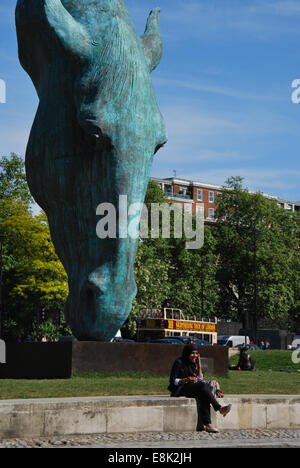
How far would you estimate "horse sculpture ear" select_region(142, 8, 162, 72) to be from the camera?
12.7m

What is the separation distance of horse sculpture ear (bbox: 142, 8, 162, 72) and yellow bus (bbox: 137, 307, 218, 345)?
1086 inches

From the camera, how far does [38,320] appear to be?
36375 mm

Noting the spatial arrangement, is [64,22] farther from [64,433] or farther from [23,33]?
[64,433]

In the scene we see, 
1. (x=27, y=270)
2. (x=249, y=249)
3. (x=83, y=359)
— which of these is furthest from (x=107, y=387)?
(x=249, y=249)

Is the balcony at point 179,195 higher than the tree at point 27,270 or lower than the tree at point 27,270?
higher

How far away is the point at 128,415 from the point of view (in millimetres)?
8375

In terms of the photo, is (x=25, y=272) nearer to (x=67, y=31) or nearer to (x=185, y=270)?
(x=185, y=270)

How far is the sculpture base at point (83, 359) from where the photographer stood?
1119 cm

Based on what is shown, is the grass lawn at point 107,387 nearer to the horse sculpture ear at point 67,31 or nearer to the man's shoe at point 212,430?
the man's shoe at point 212,430

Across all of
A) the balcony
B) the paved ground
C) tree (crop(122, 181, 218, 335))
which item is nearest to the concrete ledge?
the paved ground

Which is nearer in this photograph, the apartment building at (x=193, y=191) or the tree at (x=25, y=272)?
the tree at (x=25, y=272)

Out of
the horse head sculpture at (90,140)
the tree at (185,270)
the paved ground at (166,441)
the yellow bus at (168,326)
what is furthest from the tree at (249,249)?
the paved ground at (166,441)

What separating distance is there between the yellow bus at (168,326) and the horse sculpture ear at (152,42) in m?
27.6
